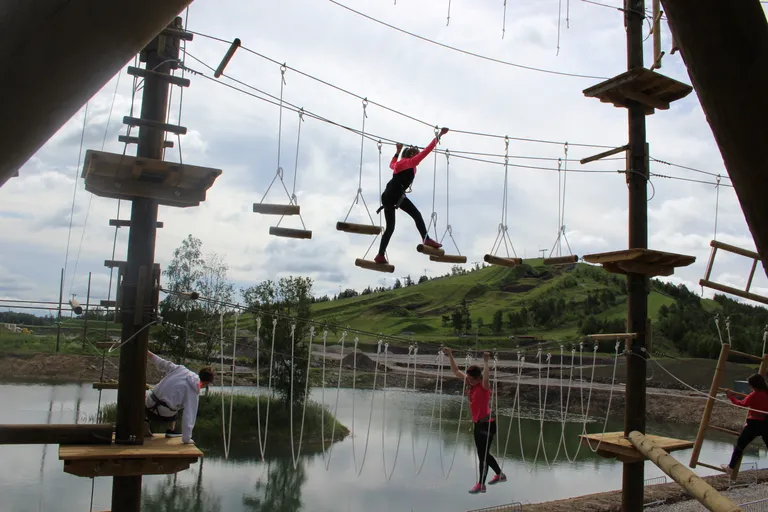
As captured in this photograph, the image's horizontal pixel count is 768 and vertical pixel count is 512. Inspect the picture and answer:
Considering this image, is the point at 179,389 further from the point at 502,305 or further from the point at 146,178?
the point at 502,305

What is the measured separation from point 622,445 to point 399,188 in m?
3.52

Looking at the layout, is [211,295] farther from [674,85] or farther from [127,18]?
[127,18]

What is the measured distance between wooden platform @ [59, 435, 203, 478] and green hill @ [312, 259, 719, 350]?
3962cm

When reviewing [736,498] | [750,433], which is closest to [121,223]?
[750,433]

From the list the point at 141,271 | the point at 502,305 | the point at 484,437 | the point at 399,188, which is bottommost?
the point at 484,437

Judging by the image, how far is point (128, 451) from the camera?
463 cm

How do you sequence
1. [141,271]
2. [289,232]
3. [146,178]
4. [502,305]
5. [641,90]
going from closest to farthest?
[146,178], [141,271], [289,232], [641,90], [502,305]

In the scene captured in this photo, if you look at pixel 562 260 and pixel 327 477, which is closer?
pixel 562 260

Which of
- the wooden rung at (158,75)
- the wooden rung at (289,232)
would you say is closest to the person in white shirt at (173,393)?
the wooden rung at (289,232)

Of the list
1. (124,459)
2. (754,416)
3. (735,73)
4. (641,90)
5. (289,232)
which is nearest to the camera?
(735,73)

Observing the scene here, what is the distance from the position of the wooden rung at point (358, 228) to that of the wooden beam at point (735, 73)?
5739 mm

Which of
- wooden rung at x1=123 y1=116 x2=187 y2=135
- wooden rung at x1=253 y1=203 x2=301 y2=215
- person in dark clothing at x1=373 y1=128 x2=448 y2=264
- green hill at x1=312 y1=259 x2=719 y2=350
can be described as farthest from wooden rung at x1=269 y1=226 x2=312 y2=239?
green hill at x1=312 y1=259 x2=719 y2=350

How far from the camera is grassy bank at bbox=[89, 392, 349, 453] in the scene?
21328 millimetres

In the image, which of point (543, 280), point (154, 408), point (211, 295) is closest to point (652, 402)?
point (211, 295)
